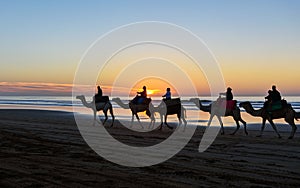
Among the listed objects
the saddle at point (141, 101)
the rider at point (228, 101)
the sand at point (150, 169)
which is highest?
the rider at point (228, 101)

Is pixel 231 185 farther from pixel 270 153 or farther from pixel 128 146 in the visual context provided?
pixel 128 146

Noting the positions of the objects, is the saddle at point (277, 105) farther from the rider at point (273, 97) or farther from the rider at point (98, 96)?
the rider at point (98, 96)

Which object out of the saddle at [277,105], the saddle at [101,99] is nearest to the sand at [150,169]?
the saddle at [277,105]

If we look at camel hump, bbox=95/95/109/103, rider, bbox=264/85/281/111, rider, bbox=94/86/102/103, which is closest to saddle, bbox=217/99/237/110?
rider, bbox=264/85/281/111

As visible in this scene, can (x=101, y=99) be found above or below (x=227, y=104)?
below

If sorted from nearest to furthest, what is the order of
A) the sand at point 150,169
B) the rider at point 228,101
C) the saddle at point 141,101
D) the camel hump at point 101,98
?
the sand at point 150,169
the rider at point 228,101
the saddle at point 141,101
the camel hump at point 101,98

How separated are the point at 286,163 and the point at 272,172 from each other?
169 cm

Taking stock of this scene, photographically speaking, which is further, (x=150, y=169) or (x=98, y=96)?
(x=98, y=96)

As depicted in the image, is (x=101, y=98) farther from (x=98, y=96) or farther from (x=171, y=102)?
(x=171, y=102)

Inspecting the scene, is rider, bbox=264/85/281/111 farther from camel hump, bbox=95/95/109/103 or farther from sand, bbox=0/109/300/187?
camel hump, bbox=95/95/109/103

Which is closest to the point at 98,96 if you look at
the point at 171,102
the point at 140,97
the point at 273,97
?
the point at 140,97

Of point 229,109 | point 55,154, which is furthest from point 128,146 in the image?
point 229,109

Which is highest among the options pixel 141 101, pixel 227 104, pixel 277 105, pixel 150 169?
pixel 277 105

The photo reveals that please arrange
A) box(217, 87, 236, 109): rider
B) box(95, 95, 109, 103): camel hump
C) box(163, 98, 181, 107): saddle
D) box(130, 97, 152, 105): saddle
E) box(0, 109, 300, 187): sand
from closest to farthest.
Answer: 1. box(0, 109, 300, 187): sand
2. box(217, 87, 236, 109): rider
3. box(163, 98, 181, 107): saddle
4. box(130, 97, 152, 105): saddle
5. box(95, 95, 109, 103): camel hump
